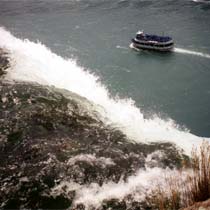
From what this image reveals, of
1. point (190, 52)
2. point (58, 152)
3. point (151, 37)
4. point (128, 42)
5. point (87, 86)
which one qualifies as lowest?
point (190, 52)

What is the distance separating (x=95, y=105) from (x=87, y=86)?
5.77 meters

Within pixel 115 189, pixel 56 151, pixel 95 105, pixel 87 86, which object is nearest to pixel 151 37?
pixel 87 86

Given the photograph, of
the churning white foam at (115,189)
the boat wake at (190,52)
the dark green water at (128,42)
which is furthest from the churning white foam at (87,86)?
the boat wake at (190,52)

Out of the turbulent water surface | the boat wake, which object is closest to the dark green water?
the turbulent water surface

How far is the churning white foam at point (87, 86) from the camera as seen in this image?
2252 cm

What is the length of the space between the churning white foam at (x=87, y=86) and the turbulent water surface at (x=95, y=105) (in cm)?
10

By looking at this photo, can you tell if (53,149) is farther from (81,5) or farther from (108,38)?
(81,5)

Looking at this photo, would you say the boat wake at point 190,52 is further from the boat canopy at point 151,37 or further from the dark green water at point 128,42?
the boat canopy at point 151,37

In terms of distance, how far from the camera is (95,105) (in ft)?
83.5

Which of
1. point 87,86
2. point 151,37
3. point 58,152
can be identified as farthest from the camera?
point 151,37

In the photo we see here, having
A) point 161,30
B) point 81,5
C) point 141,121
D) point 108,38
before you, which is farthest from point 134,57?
point 81,5

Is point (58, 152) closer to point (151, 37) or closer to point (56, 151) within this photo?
point (56, 151)

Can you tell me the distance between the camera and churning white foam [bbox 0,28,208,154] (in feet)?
73.9

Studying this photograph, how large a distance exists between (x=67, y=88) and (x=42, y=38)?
71.5 feet
